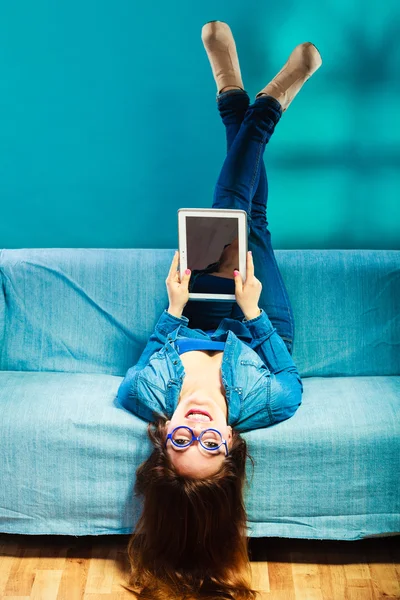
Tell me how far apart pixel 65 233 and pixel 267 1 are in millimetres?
1162

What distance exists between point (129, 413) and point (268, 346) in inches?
19.2

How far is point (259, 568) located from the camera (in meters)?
2.28

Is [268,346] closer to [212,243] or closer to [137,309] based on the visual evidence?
[212,243]

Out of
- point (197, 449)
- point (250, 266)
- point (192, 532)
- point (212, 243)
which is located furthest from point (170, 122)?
point (192, 532)

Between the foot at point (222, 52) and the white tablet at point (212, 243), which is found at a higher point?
the foot at point (222, 52)

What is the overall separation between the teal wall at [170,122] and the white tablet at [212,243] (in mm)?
586

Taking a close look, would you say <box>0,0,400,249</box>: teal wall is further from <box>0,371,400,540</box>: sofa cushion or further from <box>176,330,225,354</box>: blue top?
<box>0,371,400,540</box>: sofa cushion

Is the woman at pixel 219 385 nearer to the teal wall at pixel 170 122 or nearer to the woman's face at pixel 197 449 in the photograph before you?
the woman's face at pixel 197 449

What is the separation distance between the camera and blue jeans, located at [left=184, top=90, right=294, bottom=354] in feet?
8.58

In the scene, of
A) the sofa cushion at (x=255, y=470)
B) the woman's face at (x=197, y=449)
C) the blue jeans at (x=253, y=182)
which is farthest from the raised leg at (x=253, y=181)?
the woman's face at (x=197, y=449)

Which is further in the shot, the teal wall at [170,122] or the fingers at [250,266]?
the teal wall at [170,122]

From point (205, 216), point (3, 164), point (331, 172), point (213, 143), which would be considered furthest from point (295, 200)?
point (3, 164)

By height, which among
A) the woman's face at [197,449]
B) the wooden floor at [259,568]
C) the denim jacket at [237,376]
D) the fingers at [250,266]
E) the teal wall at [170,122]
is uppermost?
the teal wall at [170,122]

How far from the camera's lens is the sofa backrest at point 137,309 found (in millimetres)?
2707
